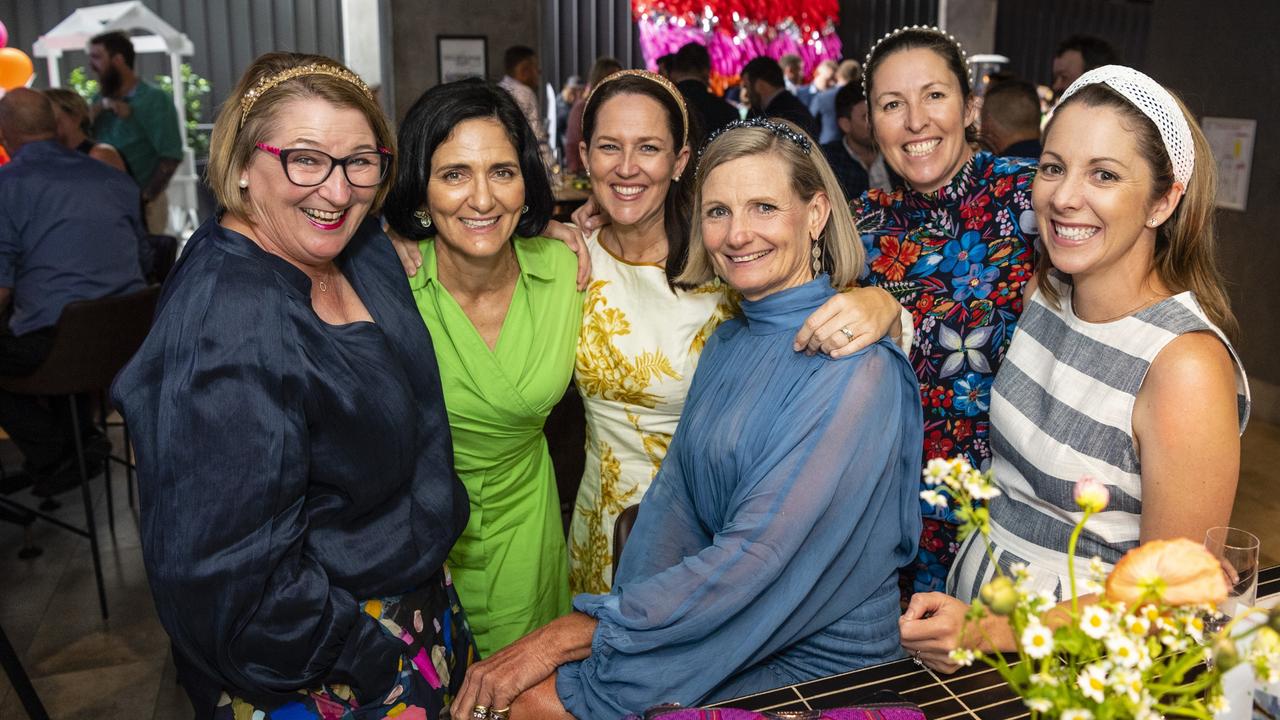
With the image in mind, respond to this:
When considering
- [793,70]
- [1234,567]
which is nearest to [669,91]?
[1234,567]

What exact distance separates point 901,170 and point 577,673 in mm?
1280

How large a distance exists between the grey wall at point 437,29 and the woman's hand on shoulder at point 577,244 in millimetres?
7625

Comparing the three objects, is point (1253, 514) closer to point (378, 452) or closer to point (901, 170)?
point (901, 170)

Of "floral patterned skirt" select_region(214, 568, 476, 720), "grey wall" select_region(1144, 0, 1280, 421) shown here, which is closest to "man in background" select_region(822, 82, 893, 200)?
"grey wall" select_region(1144, 0, 1280, 421)

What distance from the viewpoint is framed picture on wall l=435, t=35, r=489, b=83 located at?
31.7ft

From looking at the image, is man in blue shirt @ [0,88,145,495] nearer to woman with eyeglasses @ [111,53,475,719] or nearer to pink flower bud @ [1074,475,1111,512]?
woman with eyeglasses @ [111,53,475,719]

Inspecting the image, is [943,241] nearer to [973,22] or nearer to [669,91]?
[669,91]

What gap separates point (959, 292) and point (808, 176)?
478 mm

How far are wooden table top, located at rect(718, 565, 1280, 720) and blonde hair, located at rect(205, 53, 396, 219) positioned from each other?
3.47 feet

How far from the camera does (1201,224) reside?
1572 millimetres

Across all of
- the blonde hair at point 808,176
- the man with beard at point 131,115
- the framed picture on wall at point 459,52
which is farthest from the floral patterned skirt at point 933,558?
the framed picture on wall at point 459,52

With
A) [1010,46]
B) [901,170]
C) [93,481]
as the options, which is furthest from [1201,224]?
[1010,46]

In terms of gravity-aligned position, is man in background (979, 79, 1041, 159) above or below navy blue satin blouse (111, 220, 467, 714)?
above

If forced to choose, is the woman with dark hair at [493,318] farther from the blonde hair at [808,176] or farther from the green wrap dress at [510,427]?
the blonde hair at [808,176]
